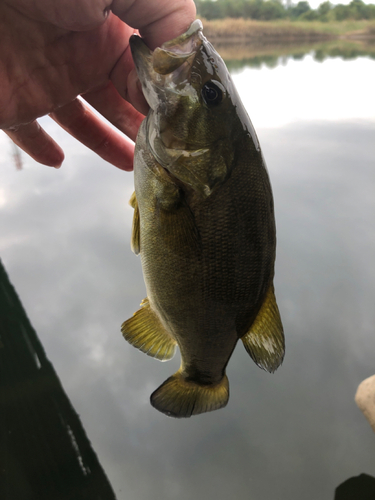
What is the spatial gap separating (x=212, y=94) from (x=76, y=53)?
45 centimetres

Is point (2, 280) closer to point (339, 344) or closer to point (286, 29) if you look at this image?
point (339, 344)

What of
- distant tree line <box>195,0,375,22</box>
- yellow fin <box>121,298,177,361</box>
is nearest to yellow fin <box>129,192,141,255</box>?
yellow fin <box>121,298,177,361</box>

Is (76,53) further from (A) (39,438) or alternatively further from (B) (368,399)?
(B) (368,399)

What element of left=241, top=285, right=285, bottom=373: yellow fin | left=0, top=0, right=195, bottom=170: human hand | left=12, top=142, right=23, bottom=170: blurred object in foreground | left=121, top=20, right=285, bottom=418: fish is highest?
left=12, top=142, right=23, bottom=170: blurred object in foreground

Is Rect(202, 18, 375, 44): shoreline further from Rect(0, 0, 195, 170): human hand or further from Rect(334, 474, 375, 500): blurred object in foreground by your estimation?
Rect(334, 474, 375, 500): blurred object in foreground

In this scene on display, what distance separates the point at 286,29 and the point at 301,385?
1620cm

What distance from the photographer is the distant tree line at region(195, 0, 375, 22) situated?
43.4 ft

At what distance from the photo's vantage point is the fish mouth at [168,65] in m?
0.61

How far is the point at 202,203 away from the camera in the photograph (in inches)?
26.1

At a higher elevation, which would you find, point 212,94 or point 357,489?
point 212,94

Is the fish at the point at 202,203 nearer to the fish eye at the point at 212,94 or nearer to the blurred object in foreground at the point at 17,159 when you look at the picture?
the fish eye at the point at 212,94

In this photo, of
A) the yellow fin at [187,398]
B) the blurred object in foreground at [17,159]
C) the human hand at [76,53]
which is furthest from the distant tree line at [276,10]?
the yellow fin at [187,398]

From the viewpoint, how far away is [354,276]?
8.14 feet

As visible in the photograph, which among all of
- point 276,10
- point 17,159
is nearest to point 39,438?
point 17,159
